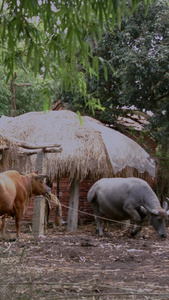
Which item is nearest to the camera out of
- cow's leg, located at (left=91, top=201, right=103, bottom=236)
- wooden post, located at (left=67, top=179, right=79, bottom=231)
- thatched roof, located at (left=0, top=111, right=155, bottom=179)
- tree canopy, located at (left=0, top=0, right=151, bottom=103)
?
tree canopy, located at (left=0, top=0, right=151, bottom=103)

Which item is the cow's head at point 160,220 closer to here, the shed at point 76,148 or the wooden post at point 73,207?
the shed at point 76,148

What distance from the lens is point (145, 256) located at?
25.3ft

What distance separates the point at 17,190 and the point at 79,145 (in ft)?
14.5

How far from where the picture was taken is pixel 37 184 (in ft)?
30.2

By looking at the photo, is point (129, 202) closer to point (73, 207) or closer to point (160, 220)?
point (160, 220)

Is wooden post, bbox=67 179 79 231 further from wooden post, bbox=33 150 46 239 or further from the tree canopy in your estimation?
the tree canopy

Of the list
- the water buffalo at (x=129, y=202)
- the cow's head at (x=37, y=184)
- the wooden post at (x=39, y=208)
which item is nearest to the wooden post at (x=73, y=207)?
the water buffalo at (x=129, y=202)

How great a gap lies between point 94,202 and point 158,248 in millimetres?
3784

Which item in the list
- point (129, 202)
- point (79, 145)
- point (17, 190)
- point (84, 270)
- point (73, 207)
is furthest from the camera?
point (73, 207)

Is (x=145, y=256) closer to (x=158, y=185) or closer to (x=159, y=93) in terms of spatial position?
(x=159, y=93)

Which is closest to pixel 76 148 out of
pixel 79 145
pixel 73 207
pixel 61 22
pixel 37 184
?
pixel 79 145

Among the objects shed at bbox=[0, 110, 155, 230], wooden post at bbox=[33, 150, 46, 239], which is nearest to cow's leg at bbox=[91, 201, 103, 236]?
shed at bbox=[0, 110, 155, 230]

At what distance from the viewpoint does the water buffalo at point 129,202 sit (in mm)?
10945

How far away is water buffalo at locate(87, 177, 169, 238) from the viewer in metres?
10.9
